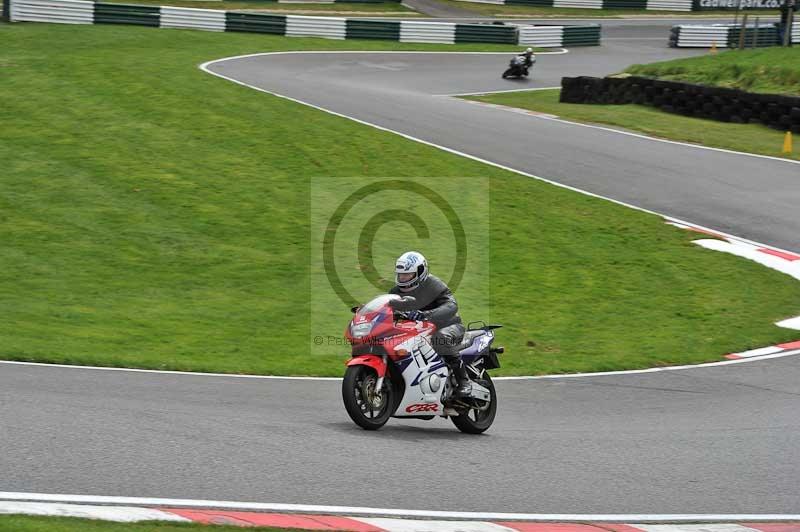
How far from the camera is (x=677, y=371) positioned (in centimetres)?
1380

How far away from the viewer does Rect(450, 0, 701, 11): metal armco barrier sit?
206 feet

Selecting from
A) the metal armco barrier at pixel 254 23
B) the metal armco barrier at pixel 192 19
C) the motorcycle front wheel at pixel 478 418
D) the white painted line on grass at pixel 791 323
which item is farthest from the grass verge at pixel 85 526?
the metal armco barrier at pixel 254 23

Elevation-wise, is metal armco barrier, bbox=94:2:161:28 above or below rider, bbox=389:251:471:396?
above

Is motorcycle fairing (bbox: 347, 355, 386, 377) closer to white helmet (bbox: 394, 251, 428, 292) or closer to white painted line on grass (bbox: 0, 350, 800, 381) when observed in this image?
white helmet (bbox: 394, 251, 428, 292)

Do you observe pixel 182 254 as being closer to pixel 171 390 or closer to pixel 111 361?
pixel 111 361

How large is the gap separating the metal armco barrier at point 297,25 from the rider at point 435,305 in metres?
31.5

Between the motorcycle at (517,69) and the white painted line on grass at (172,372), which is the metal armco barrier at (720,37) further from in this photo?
the white painted line on grass at (172,372)

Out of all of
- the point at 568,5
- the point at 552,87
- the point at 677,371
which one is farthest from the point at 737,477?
the point at 568,5

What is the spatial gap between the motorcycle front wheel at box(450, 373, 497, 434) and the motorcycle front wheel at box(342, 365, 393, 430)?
97 cm

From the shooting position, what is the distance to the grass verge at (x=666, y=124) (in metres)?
27.7

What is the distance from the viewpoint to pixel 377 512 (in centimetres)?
728

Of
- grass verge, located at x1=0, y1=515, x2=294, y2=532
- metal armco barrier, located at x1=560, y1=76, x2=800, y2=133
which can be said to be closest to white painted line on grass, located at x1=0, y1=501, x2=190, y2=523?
grass verge, located at x1=0, y1=515, x2=294, y2=532

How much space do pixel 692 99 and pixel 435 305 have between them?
24198mm

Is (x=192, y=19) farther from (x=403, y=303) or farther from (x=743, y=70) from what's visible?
(x=403, y=303)
